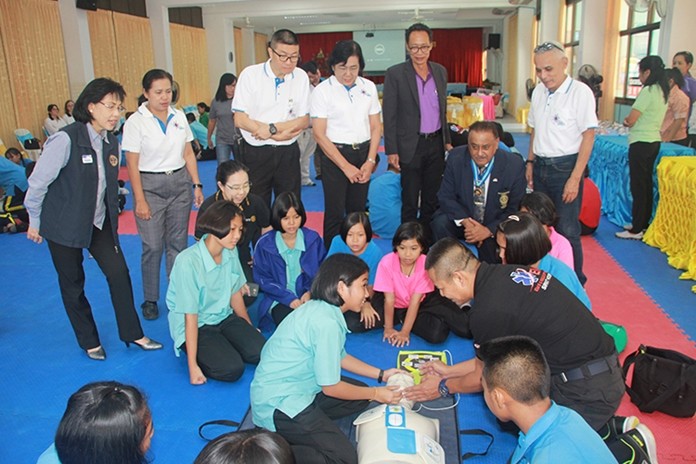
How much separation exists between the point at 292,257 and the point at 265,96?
120 centimetres

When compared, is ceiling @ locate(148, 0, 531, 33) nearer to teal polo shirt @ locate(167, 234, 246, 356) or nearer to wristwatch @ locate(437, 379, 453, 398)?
teal polo shirt @ locate(167, 234, 246, 356)

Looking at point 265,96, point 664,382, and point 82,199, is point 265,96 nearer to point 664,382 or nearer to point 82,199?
point 82,199

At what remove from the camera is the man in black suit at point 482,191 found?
3857 millimetres

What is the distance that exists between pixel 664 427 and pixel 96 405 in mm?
2462

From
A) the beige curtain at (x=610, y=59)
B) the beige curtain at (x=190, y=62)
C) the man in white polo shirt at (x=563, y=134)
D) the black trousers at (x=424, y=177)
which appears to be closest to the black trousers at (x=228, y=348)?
the black trousers at (x=424, y=177)

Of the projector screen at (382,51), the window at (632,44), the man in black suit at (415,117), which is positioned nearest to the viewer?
the man in black suit at (415,117)

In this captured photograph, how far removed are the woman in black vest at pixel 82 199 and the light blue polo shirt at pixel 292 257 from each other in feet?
3.17

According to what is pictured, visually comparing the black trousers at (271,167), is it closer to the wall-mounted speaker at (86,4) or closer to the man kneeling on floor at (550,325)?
the man kneeling on floor at (550,325)

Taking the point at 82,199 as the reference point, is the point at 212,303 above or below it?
below

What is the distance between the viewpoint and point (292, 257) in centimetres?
370

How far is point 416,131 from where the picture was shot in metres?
4.31

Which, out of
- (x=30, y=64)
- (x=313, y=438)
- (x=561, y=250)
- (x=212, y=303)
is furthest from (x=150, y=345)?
(x=30, y=64)

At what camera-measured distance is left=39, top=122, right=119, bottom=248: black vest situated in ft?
9.77

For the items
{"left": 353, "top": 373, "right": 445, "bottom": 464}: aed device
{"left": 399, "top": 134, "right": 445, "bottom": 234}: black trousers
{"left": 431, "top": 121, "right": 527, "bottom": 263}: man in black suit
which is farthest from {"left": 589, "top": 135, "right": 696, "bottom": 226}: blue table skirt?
{"left": 353, "top": 373, "right": 445, "bottom": 464}: aed device
